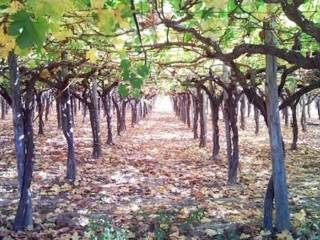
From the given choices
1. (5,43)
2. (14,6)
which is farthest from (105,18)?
(5,43)

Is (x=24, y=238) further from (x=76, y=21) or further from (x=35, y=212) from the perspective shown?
(x=76, y=21)

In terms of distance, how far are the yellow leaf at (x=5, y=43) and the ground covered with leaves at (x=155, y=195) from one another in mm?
3410

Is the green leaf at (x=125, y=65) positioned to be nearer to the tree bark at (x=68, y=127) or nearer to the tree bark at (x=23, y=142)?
the tree bark at (x=23, y=142)

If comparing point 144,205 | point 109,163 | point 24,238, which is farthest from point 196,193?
point 109,163

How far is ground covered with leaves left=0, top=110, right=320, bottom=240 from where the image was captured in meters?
6.99

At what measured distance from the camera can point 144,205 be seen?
8820 mm

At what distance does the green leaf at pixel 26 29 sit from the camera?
1.41m

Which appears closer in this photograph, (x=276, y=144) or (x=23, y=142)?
(x=276, y=144)

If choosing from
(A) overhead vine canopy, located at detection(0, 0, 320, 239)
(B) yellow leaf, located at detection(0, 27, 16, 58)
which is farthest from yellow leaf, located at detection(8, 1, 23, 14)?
(B) yellow leaf, located at detection(0, 27, 16, 58)

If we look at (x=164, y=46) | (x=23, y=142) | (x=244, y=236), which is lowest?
(x=244, y=236)

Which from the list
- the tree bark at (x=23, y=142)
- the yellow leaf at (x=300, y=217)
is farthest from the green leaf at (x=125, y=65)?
the yellow leaf at (x=300, y=217)

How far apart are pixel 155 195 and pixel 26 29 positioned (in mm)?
8550

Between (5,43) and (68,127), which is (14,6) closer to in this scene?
(5,43)

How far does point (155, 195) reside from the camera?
9.77 meters
